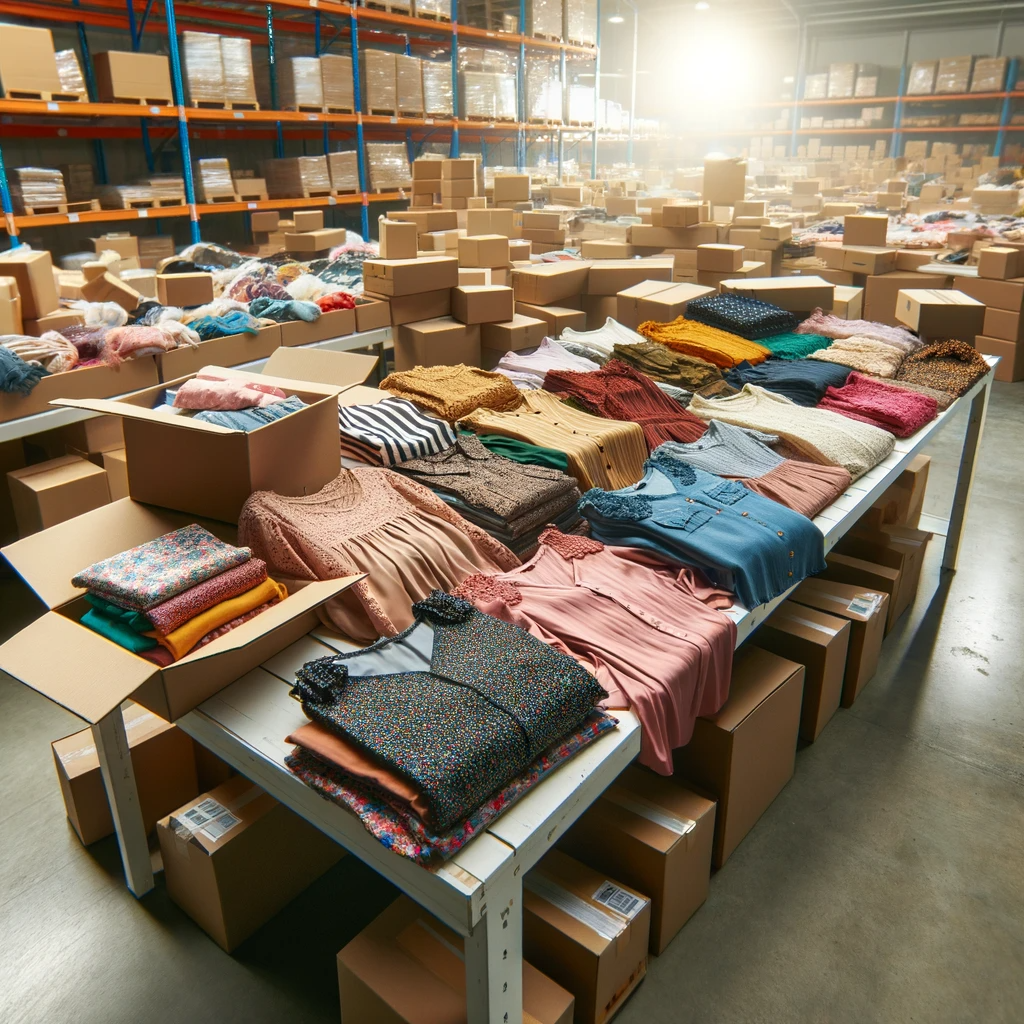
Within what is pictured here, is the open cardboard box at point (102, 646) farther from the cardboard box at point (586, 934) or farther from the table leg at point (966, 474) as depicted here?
the table leg at point (966, 474)

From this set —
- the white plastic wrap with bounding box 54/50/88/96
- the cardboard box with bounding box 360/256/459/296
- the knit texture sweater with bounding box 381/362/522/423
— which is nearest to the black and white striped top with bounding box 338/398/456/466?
the knit texture sweater with bounding box 381/362/522/423

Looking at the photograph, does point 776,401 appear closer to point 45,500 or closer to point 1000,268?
point 45,500

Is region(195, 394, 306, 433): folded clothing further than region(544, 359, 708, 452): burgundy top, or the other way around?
region(544, 359, 708, 452): burgundy top

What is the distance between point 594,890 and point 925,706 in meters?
1.52

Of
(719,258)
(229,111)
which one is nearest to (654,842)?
(719,258)

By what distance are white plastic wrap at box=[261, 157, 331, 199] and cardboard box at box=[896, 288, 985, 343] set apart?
201 inches

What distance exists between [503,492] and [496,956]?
1.06 metres

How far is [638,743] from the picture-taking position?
1.44m

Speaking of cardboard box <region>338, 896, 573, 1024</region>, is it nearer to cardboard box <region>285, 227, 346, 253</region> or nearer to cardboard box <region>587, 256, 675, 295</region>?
cardboard box <region>587, 256, 675, 295</region>

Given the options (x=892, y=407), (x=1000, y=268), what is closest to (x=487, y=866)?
(x=892, y=407)

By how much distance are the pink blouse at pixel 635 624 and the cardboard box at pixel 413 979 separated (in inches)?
17.3

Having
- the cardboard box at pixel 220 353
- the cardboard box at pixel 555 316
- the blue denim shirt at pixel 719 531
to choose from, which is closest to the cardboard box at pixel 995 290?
the cardboard box at pixel 555 316

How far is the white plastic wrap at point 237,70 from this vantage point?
611cm

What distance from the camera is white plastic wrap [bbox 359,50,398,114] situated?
7.21 metres
